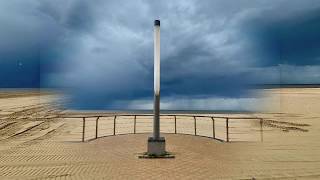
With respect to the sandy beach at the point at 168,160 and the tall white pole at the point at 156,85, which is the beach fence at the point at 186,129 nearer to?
the sandy beach at the point at 168,160

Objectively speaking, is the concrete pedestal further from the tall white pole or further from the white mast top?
the white mast top

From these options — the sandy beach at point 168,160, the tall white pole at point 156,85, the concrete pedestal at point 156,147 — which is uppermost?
the tall white pole at point 156,85

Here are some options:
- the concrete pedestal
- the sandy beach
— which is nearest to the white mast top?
the concrete pedestal

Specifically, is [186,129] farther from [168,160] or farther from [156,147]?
[168,160]

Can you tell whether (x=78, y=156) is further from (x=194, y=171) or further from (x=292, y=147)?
(x=292, y=147)

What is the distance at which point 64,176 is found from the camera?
31.6ft

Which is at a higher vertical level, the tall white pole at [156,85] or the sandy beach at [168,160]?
the tall white pole at [156,85]

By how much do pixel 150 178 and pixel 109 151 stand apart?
13.5 ft

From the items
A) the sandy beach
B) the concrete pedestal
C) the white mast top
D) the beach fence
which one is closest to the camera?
the sandy beach

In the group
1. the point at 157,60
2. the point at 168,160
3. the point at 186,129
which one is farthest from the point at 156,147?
the point at 186,129

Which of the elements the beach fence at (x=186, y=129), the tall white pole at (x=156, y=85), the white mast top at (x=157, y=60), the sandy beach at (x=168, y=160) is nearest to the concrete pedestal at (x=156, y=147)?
the tall white pole at (x=156, y=85)

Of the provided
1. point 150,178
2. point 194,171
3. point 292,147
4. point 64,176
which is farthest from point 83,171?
point 292,147

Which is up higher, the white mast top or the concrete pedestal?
the white mast top

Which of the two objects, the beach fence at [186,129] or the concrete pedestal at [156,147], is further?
the beach fence at [186,129]
